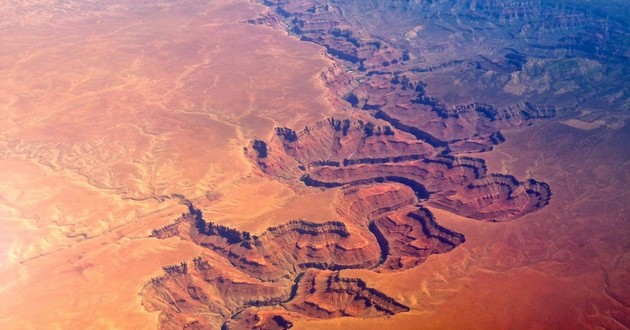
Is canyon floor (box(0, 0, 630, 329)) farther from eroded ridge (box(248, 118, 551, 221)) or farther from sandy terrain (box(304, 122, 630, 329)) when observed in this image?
eroded ridge (box(248, 118, 551, 221))

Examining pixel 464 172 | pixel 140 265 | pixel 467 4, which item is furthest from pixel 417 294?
pixel 467 4

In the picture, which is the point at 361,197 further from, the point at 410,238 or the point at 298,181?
the point at 298,181

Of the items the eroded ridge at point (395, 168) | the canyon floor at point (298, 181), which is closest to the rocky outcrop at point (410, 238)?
the canyon floor at point (298, 181)

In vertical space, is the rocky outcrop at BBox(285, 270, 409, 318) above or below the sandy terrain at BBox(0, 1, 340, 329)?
above

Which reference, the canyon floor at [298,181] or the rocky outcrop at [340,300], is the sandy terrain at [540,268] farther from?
the rocky outcrop at [340,300]

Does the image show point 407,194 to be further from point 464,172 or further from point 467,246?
point 467,246

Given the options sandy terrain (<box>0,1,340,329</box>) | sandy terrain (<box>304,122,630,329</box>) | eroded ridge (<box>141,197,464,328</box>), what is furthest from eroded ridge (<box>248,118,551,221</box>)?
eroded ridge (<box>141,197,464,328</box>)
